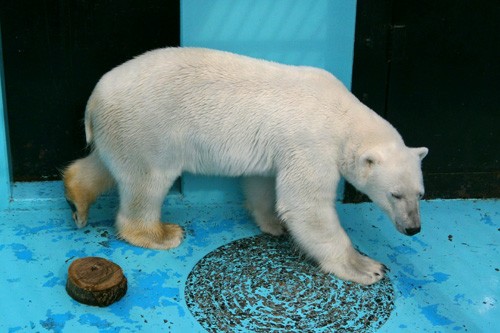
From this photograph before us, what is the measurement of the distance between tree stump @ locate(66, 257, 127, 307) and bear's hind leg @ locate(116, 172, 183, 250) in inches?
17.0

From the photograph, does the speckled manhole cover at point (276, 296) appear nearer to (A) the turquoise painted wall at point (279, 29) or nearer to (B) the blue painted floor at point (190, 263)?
(B) the blue painted floor at point (190, 263)

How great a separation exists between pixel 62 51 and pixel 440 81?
234cm

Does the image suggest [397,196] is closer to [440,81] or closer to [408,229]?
[408,229]

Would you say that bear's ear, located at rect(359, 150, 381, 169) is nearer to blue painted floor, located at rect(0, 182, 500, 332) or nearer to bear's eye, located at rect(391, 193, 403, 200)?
bear's eye, located at rect(391, 193, 403, 200)

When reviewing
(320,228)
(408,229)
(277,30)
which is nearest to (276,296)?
(320,228)

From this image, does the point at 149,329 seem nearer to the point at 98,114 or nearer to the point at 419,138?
the point at 98,114

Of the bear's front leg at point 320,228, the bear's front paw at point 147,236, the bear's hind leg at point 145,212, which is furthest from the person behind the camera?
the bear's front paw at point 147,236

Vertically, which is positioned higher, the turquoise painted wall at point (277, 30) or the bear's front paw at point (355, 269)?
the turquoise painted wall at point (277, 30)

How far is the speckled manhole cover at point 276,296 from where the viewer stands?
308cm

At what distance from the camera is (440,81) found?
4.10 metres

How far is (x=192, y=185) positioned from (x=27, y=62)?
1.25 metres

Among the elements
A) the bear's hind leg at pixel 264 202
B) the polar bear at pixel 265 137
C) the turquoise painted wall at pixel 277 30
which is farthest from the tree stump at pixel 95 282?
the turquoise painted wall at pixel 277 30

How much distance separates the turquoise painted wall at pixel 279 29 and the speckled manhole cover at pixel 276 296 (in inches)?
45.1

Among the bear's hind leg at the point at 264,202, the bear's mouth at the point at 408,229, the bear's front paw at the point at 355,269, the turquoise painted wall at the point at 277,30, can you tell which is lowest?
the bear's front paw at the point at 355,269
